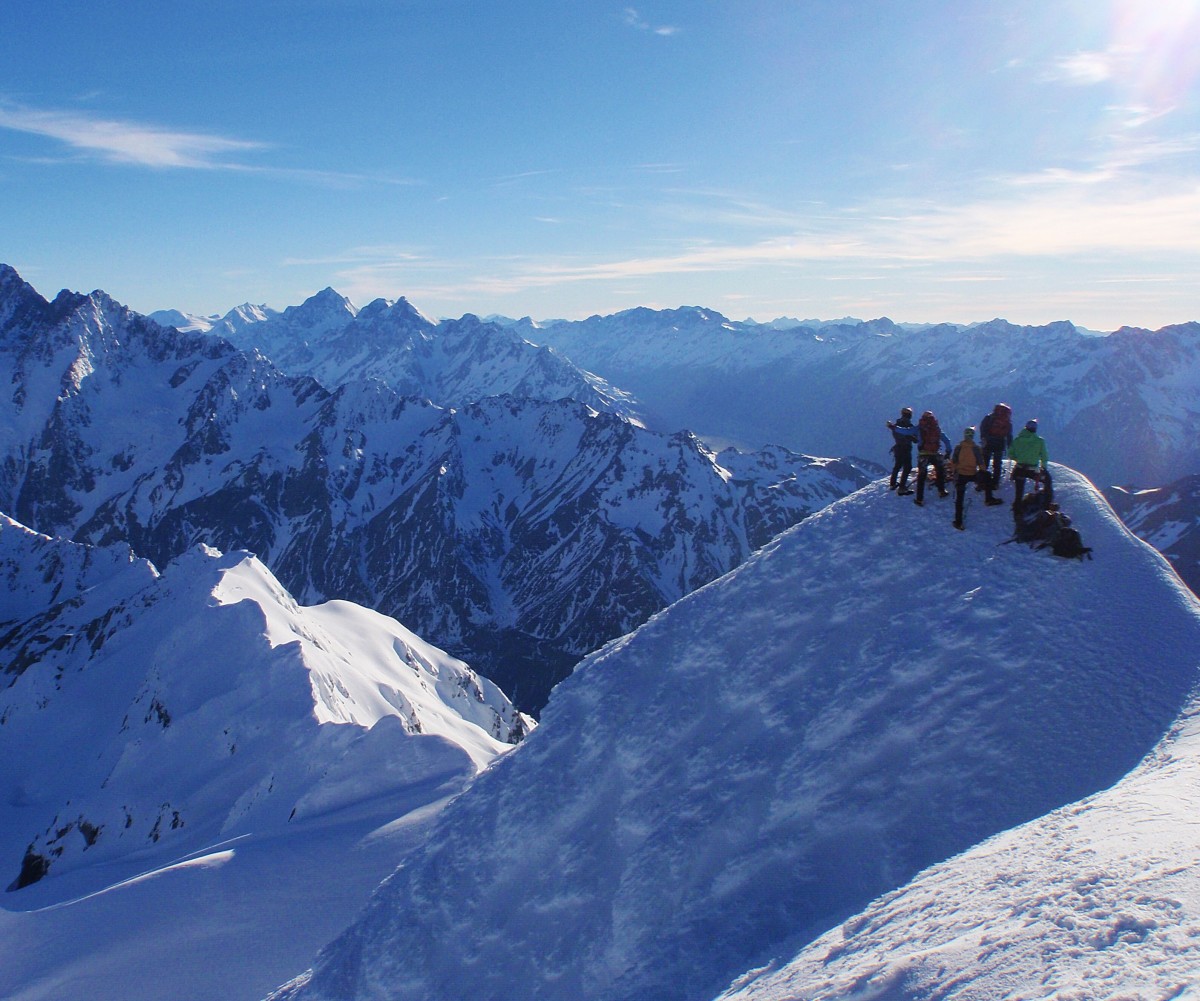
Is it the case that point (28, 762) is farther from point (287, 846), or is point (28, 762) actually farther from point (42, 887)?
point (287, 846)

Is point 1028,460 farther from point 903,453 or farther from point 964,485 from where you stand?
point 903,453

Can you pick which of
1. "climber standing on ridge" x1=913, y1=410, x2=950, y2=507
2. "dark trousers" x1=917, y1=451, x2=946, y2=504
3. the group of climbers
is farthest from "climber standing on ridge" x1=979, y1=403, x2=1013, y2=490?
"dark trousers" x1=917, y1=451, x2=946, y2=504

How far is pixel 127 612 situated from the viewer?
294 feet

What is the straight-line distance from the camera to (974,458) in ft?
65.1

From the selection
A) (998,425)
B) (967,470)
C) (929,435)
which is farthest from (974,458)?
(998,425)

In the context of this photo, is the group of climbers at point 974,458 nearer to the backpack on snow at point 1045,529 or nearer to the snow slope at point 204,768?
the backpack on snow at point 1045,529

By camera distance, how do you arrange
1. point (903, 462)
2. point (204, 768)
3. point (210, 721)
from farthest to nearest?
point (210, 721) → point (204, 768) → point (903, 462)

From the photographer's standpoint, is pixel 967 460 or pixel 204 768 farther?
pixel 204 768

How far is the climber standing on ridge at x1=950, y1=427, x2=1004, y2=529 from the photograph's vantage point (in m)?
19.7

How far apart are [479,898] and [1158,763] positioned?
46.0 ft

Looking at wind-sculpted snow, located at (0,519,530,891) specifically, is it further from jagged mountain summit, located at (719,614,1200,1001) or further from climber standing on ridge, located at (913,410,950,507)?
jagged mountain summit, located at (719,614,1200,1001)

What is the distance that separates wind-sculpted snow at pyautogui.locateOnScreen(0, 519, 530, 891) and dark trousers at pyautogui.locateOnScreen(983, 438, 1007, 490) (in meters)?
26.6

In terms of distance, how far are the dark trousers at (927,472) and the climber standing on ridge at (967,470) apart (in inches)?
17.8

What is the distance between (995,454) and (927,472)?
5.68 ft
